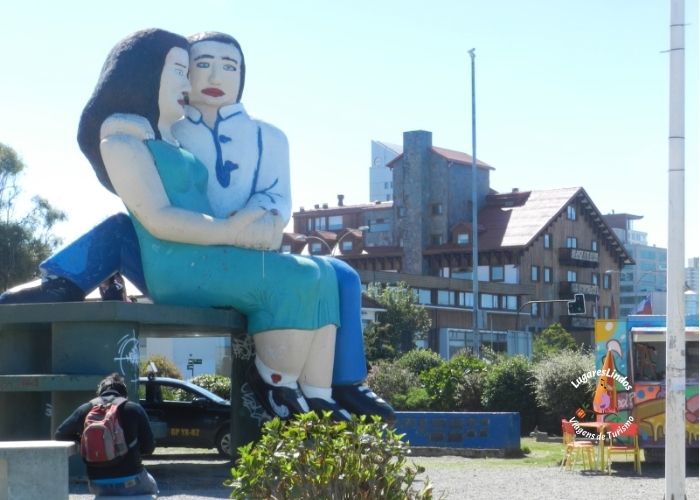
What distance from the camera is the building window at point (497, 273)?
241 feet

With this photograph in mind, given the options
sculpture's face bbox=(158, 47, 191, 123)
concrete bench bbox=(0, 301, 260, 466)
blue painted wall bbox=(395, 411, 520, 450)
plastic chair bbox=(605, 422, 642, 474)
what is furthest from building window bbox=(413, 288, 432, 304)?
sculpture's face bbox=(158, 47, 191, 123)

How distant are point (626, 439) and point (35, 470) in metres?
11.4

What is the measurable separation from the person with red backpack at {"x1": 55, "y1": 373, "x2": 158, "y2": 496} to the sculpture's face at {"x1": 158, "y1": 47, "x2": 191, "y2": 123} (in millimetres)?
6143

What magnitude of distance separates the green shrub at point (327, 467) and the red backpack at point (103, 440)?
1.09 metres

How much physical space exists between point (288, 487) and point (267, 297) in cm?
641

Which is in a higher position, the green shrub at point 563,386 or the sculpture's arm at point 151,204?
the sculpture's arm at point 151,204

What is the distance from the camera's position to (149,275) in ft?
48.0

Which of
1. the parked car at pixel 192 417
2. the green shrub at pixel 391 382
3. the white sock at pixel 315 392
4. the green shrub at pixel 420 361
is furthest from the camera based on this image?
the green shrub at pixel 420 361

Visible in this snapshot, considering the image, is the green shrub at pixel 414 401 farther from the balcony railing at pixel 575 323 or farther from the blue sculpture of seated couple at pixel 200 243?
the balcony railing at pixel 575 323

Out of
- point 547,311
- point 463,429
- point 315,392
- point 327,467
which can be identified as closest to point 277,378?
point 315,392

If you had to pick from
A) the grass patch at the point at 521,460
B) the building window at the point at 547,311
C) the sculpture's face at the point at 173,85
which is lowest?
the grass patch at the point at 521,460

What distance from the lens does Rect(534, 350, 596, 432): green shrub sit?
81.1ft

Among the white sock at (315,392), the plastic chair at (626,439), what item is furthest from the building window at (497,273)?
the white sock at (315,392)

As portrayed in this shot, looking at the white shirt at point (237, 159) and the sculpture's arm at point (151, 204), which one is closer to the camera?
the sculpture's arm at point (151, 204)
